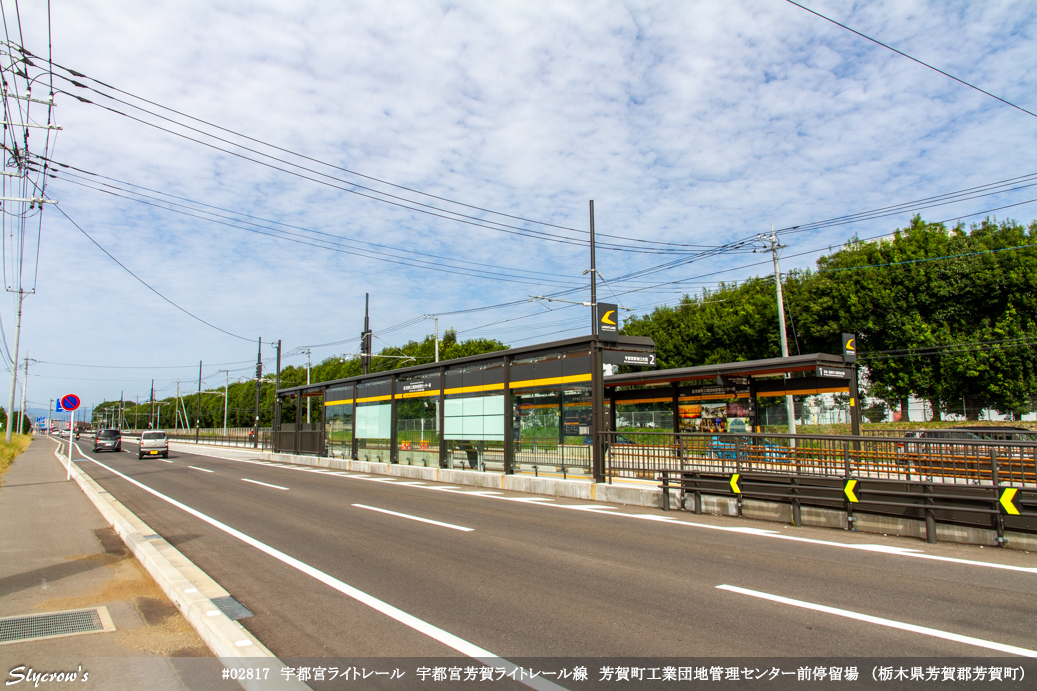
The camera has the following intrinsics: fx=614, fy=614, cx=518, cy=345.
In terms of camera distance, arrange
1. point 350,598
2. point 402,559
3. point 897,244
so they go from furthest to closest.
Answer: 1. point 897,244
2. point 402,559
3. point 350,598

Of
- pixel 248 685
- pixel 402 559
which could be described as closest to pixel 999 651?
pixel 248 685

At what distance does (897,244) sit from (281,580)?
42835 millimetres

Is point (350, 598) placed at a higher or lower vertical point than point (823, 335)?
lower

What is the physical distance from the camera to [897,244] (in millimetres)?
39125

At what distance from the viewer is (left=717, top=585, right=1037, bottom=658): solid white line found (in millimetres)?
4598

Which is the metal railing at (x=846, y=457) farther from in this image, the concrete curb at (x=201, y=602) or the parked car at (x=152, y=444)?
the parked car at (x=152, y=444)

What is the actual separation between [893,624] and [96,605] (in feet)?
24.6

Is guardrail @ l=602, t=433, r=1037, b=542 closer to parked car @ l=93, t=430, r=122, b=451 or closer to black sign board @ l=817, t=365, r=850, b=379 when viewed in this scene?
black sign board @ l=817, t=365, r=850, b=379

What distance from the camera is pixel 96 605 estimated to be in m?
6.20

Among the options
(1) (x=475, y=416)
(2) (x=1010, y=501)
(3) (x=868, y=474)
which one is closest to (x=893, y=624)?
(2) (x=1010, y=501)

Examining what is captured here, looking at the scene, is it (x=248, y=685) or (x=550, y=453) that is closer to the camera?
(x=248, y=685)

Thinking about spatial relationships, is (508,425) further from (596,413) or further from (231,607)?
(231,607)

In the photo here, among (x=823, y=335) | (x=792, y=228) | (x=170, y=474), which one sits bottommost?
(x=170, y=474)

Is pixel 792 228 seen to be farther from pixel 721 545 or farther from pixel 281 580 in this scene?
pixel 281 580
